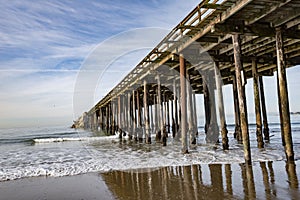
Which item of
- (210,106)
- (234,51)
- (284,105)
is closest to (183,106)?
(234,51)

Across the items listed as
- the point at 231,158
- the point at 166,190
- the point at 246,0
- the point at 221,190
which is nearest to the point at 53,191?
the point at 166,190

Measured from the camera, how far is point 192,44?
10.0 meters

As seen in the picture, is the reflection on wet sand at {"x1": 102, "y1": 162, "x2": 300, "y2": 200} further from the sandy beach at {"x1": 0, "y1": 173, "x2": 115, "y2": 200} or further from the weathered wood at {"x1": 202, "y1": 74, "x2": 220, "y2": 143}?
the weathered wood at {"x1": 202, "y1": 74, "x2": 220, "y2": 143}

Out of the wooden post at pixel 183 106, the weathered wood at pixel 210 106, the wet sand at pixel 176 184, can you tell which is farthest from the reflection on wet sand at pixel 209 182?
the weathered wood at pixel 210 106

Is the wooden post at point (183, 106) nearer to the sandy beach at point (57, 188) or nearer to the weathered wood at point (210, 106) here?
the weathered wood at point (210, 106)

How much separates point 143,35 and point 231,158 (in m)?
7.21

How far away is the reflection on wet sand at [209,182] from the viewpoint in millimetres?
4816

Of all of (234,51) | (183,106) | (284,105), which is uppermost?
(234,51)

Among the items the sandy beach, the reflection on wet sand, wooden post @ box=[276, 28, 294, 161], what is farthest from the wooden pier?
Result: the sandy beach

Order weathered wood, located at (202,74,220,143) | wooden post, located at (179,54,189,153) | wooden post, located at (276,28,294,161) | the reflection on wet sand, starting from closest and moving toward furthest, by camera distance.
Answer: the reflection on wet sand
wooden post, located at (276,28,294,161)
wooden post, located at (179,54,189,153)
weathered wood, located at (202,74,220,143)

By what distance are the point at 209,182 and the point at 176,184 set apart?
0.67 m

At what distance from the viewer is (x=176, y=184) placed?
5781 millimetres

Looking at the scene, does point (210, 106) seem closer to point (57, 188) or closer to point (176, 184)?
point (176, 184)

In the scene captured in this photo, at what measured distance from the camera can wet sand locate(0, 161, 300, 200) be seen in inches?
193
